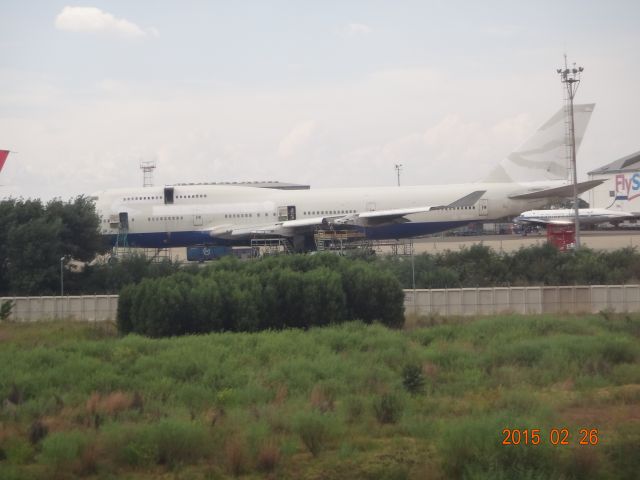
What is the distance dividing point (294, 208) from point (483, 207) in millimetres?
10139

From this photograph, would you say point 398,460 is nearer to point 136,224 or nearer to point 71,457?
point 71,457

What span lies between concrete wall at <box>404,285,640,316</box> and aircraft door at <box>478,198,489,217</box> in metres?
15.9

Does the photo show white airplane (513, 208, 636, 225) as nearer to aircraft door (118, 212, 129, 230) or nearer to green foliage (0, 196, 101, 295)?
aircraft door (118, 212, 129, 230)

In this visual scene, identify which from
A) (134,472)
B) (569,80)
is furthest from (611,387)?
(569,80)

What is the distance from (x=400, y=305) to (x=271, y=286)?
13.2 ft

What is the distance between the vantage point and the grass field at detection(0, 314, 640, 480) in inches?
423

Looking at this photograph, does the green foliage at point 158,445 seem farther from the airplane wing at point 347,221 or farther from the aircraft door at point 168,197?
the aircraft door at point 168,197

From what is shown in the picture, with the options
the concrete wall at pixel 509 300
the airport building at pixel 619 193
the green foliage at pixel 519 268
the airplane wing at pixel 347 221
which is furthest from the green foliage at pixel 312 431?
the airport building at pixel 619 193

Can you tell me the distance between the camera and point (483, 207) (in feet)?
147

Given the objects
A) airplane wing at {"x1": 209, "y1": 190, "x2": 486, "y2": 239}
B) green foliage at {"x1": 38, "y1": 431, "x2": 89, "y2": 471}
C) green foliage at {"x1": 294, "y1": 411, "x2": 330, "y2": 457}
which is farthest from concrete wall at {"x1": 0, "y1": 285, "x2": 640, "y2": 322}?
green foliage at {"x1": 38, "y1": 431, "x2": 89, "y2": 471}

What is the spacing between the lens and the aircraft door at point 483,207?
4468 centimetres
